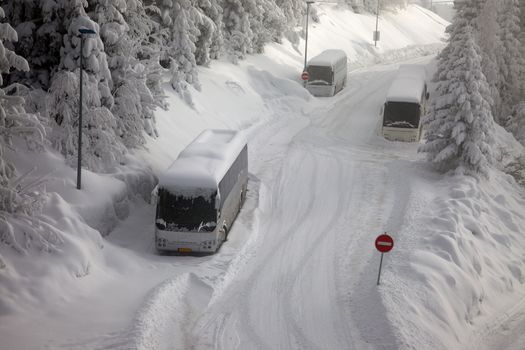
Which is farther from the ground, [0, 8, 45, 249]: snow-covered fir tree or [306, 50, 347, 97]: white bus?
[0, 8, 45, 249]: snow-covered fir tree

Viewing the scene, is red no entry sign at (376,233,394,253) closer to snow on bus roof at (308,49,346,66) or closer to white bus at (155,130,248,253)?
white bus at (155,130,248,253)

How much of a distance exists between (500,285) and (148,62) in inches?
622

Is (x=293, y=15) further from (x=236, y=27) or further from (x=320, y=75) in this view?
(x=236, y=27)

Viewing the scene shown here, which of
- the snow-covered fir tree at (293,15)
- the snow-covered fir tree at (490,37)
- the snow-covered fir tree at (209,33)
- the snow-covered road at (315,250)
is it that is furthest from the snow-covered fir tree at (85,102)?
the snow-covered fir tree at (293,15)

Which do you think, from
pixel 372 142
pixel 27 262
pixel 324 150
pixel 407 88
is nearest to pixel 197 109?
pixel 324 150

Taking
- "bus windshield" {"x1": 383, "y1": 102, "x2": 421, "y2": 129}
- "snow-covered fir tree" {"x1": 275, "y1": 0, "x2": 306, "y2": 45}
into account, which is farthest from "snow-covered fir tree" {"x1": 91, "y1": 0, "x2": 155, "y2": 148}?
"snow-covered fir tree" {"x1": 275, "y1": 0, "x2": 306, "y2": 45}

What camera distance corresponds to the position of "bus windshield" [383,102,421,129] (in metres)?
31.6

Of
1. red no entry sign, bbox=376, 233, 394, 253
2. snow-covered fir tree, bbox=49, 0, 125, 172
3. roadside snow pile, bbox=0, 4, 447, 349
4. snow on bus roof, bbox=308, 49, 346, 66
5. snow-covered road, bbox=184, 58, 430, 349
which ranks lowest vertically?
snow-covered road, bbox=184, 58, 430, 349

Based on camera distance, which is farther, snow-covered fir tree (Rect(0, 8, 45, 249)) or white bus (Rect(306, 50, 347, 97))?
white bus (Rect(306, 50, 347, 97))

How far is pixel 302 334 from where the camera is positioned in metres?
14.1

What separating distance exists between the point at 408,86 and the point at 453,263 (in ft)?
58.6

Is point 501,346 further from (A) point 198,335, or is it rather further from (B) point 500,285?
(A) point 198,335

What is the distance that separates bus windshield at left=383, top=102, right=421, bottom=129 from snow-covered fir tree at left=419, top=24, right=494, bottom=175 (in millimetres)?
4673

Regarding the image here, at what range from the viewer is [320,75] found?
4256 centimetres
